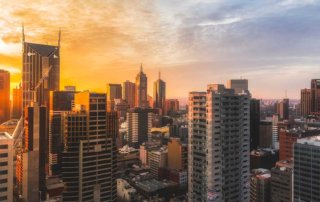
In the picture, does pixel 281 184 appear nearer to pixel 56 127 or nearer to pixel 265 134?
pixel 265 134

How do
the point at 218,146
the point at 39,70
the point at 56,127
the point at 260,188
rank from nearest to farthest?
the point at 218,146, the point at 260,188, the point at 56,127, the point at 39,70

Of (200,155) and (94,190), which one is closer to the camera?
(200,155)

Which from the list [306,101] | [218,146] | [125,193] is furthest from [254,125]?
[218,146]

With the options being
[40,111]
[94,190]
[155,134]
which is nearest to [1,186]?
[94,190]

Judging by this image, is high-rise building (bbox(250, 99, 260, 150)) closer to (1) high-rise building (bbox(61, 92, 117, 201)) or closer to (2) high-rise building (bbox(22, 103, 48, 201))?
(1) high-rise building (bbox(61, 92, 117, 201))

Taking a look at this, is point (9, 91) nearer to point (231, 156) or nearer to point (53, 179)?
point (53, 179)

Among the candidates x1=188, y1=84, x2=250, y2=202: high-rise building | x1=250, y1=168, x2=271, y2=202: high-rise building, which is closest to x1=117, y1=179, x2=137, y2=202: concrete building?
x1=188, y1=84, x2=250, y2=202: high-rise building
